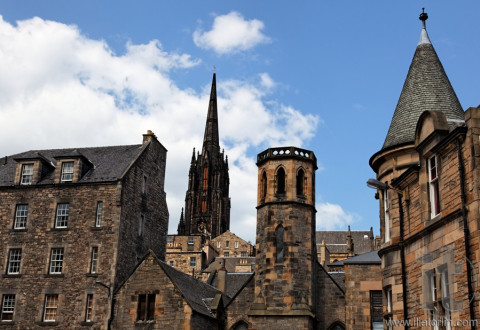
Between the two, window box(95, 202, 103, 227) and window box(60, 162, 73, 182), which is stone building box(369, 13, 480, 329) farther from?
window box(60, 162, 73, 182)

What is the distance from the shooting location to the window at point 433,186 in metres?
16.8

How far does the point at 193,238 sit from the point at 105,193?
199 ft

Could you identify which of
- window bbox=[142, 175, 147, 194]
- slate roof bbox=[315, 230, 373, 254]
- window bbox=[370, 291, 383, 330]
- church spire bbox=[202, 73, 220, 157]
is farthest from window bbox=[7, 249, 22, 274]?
church spire bbox=[202, 73, 220, 157]

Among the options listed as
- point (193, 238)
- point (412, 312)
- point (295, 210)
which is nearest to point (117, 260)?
point (295, 210)

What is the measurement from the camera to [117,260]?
34.1 metres

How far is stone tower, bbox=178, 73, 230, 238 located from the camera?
113 m

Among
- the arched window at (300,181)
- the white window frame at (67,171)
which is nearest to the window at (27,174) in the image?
the white window frame at (67,171)

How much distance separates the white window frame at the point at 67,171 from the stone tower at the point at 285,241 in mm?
11626

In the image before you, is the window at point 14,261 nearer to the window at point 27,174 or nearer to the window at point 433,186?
the window at point 27,174

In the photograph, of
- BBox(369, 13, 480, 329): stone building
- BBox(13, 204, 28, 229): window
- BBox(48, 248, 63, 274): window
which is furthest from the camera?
BBox(13, 204, 28, 229): window

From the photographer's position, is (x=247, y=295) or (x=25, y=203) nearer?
(x=247, y=295)

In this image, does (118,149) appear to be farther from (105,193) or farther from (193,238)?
(193,238)

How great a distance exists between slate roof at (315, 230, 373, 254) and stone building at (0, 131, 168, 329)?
5414cm

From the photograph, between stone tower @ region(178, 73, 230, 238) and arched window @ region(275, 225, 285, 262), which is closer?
arched window @ region(275, 225, 285, 262)
